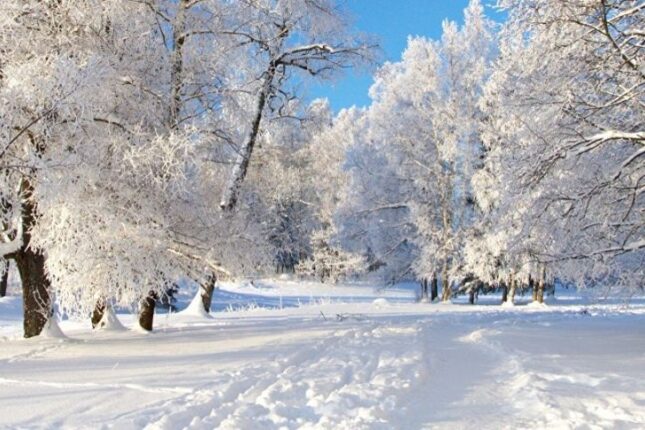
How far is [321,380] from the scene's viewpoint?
6453mm

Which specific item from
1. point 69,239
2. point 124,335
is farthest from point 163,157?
point 124,335

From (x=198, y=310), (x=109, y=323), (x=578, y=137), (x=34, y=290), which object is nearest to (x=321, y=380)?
(x=578, y=137)

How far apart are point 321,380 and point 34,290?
17.0ft

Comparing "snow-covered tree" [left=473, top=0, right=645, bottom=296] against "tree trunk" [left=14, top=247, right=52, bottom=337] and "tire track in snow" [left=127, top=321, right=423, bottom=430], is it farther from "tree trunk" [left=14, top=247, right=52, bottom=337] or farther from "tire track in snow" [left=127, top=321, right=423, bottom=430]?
"tree trunk" [left=14, top=247, right=52, bottom=337]

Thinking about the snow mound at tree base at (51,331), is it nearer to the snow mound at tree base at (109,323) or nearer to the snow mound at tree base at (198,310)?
the snow mound at tree base at (109,323)

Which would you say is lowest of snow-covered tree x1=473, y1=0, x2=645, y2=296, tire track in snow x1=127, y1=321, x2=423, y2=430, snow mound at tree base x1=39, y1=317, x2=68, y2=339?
tire track in snow x1=127, y1=321, x2=423, y2=430

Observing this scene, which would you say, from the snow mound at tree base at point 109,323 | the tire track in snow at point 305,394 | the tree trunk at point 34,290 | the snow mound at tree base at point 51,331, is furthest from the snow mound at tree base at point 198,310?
the tire track in snow at point 305,394

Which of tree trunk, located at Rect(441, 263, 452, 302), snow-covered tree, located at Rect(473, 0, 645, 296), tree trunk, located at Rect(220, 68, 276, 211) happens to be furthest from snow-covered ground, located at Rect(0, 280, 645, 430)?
tree trunk, located at Rect(441, 263, 452, 302)

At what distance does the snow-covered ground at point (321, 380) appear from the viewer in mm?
4898

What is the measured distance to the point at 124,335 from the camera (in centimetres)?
1060

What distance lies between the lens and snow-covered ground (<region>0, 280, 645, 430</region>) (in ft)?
16.1

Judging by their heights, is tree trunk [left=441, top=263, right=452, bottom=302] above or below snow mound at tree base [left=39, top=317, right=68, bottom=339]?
above

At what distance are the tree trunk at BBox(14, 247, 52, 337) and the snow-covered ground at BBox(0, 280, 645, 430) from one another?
36cm

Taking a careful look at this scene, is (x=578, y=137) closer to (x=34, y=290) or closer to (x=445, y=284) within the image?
(x=34, y=290)
